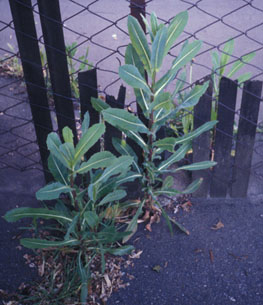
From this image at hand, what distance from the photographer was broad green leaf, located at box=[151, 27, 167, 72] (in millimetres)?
1552

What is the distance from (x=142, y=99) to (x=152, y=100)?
0.15ft

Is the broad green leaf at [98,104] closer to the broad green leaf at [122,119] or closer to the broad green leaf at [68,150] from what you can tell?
the broad green leaf at [122,119]

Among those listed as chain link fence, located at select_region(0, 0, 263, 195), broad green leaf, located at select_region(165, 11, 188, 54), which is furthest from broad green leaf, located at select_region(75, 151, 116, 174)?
broad green leaf, located at select_region(165, 11, 188, 54)

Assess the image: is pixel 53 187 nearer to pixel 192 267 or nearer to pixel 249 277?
pixel 192 267

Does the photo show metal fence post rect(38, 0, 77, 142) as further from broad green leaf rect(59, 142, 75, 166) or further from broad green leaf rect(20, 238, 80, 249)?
broad green leaf rect(20, 238, 80, 249)

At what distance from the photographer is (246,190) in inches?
92.5

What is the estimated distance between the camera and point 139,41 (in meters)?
1.65

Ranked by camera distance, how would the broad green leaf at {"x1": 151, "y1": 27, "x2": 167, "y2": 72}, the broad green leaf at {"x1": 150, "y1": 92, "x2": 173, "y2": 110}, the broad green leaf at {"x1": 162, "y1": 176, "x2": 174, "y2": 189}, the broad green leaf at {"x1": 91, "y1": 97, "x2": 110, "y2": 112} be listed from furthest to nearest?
the broad green leaf at {"x1": 162, "y1": 176, "x2": 174, "y2": 189} < the broad green leaf at {"x1": 91, "y1": 97, "x2": 110, "y2": 112} < the broad green leaf at {"x1": 150, "y1": 92, "x2": 173, "y2": 110} < the broad green leaf at {"x1": 151, "y1": 27, "x2": 167, "y2": 72}

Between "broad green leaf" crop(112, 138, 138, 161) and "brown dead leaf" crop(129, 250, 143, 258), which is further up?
"broad green leaf" crop(112, 138, 138, 161)

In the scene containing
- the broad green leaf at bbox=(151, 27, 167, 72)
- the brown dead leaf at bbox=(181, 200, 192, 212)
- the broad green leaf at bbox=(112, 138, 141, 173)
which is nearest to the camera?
the broad green leaf at bbox=(151, 27, 167, 72)

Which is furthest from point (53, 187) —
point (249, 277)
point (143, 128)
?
point (249, 277)

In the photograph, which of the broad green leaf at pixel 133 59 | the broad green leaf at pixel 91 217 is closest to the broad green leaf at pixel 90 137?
the broad green leaf at pixel 91 217

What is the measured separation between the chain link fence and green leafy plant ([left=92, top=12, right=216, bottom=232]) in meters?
0.10

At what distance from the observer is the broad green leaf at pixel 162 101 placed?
166 cm
